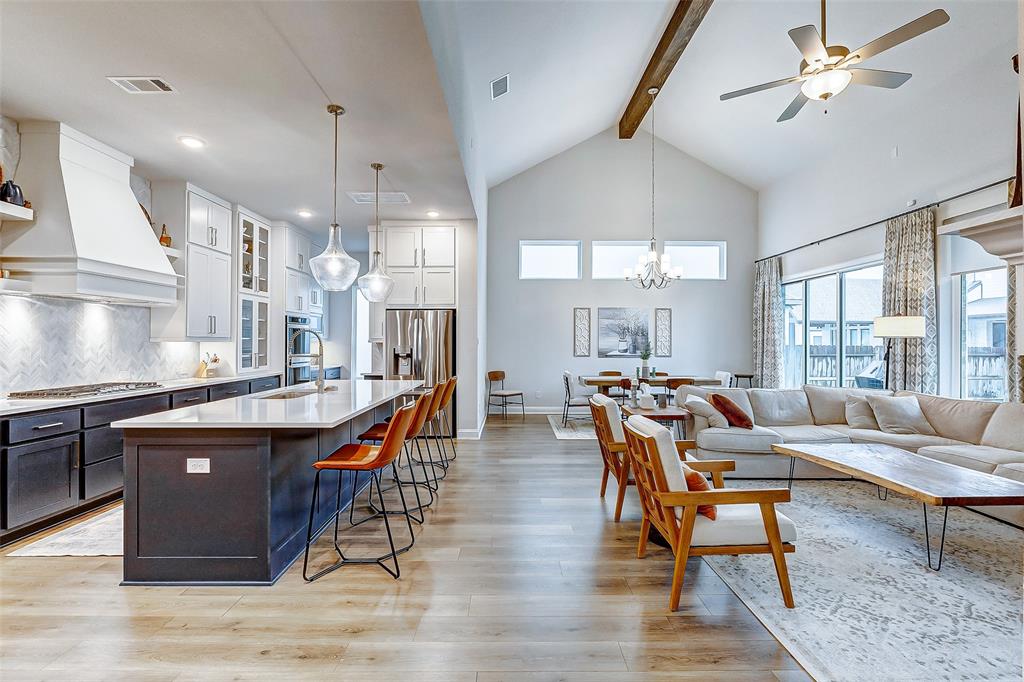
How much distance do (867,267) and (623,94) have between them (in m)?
4.25

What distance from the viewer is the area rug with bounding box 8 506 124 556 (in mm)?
2998

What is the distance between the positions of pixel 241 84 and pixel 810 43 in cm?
362

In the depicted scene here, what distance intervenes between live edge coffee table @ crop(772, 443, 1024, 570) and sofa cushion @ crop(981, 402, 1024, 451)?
110 centimetres

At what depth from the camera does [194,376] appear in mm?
5457

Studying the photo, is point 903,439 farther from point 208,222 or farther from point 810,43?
point 208,222

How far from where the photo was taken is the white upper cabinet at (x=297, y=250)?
22.2 ft

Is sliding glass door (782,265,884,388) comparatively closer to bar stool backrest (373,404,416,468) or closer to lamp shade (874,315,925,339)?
lamp shade (874,315,925,339)

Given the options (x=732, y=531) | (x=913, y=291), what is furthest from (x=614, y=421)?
(x=913, y=291)

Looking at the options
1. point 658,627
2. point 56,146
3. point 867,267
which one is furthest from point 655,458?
point 867,267

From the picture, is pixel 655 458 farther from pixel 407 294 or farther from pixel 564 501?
pixel 407 294

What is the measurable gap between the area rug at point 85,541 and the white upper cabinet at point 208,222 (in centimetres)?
283

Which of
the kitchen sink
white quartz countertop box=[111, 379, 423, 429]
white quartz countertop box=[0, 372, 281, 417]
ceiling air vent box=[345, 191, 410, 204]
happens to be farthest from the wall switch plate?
ceiling air vent box=[345, 191, 410, 204]

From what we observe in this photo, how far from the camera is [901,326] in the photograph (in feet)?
16.2

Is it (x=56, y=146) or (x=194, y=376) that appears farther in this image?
(x=194, y=376)
